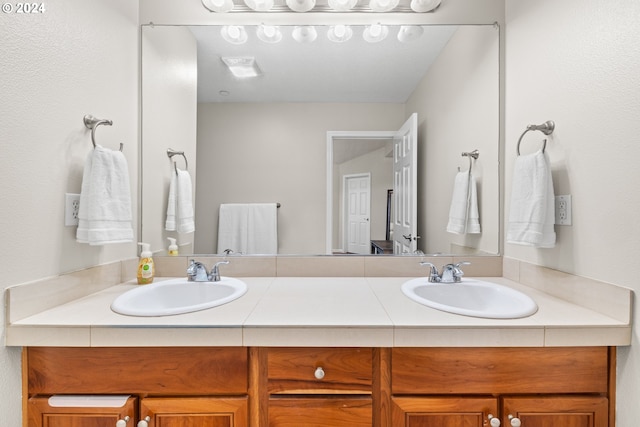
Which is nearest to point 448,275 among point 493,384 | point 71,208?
point 493,384

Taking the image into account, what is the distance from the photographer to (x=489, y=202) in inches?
59.7

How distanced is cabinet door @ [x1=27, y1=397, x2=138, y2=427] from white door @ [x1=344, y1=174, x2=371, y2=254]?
3.44 feet

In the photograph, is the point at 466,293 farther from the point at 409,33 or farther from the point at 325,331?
the point at 409,33

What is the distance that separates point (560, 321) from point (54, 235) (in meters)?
1.62

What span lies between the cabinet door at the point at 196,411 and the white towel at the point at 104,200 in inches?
23.0

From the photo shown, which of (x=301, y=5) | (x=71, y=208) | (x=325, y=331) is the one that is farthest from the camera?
(x=301, y=5)

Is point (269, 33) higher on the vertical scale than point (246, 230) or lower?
higher

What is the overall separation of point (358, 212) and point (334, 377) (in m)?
0.82

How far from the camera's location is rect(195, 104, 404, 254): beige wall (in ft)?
5.07

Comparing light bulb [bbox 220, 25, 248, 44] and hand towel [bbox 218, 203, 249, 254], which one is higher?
light bulb [bbox 220, 25, 248, 44]

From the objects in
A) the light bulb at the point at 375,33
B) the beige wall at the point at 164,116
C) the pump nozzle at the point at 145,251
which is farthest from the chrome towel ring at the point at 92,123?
the light bulb at the point at 375,33

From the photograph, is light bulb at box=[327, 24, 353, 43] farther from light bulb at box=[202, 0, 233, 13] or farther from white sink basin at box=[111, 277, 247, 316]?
white sink basin at box=[111, 277, 247, 316]

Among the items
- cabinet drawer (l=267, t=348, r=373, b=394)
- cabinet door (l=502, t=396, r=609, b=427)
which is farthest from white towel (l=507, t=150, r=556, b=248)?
cabinet drawer (l=267, t=348, r=373, b=394)

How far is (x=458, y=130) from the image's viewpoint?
1533mm
